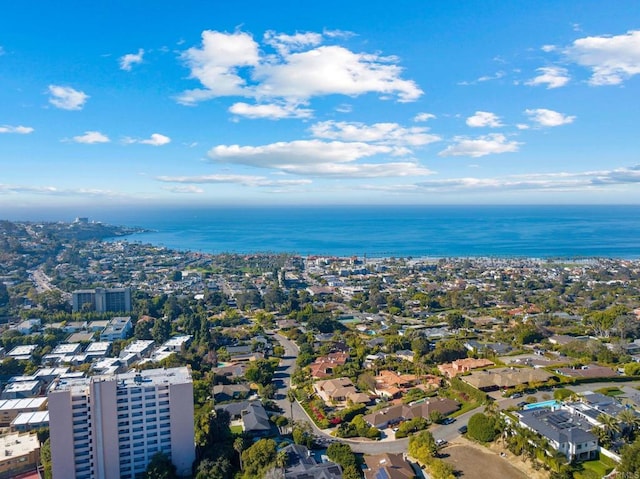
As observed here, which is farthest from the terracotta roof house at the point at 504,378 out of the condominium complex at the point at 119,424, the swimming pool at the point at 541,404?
the condominium complex at the point at 119,424

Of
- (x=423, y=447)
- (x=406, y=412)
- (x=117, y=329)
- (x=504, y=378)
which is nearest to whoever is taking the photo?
(x=423, y=447)

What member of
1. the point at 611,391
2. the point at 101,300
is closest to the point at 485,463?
the point at 611,391

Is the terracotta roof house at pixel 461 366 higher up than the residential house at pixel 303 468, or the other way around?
the residential house at pixel 303 468

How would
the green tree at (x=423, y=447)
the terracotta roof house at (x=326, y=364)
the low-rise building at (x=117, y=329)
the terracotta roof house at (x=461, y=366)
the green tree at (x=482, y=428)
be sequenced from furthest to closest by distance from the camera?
the low-rise building at (x=117, y=329) → the terracotta roof house at (x=326, y=364) → the terracotta roof house at (x=461, y=366) → the green tree at (x=482, y=428) → the green tree at (x=423, y=447)

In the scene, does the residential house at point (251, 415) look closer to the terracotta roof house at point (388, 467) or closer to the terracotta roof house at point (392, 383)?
the terracotta roof house at point (388, 467)

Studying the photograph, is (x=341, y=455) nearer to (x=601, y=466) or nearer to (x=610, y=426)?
(x=601, y=466)

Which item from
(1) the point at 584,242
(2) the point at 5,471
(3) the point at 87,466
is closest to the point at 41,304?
(2) the point at 5,471
